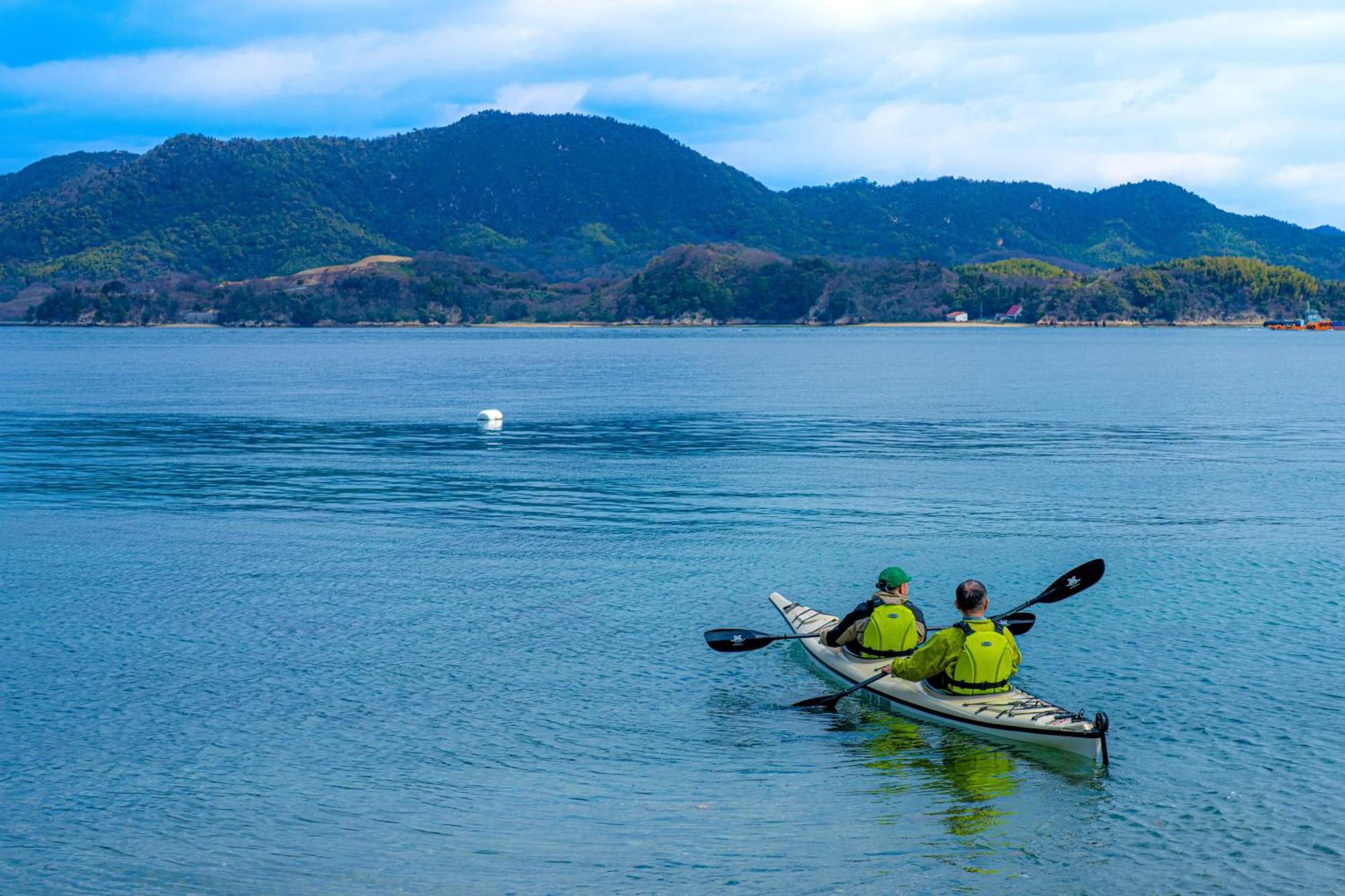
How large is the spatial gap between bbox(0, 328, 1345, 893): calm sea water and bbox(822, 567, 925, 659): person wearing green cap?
109 cm

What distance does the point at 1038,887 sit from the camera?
49.7 ft

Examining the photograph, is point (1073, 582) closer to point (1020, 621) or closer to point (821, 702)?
point (1020, 621)

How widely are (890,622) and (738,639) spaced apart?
123 inches

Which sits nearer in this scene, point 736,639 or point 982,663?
point 982,663

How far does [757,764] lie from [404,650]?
8.55m

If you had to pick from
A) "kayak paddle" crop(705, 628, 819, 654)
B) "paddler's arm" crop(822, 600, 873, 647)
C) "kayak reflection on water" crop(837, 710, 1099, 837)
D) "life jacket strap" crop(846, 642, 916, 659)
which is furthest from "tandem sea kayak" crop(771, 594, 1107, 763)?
"kayak paddle" crop(705, 628, 819, 654)

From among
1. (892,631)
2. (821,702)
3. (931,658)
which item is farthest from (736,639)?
(931,658)

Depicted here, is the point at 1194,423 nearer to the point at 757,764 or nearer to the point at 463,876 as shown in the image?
the point at 757,764

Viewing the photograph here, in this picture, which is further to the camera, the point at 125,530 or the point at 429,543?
the point at 125,530

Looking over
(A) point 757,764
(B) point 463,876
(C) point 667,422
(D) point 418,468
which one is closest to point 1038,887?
(A) point 757,764

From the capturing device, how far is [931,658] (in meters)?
20.1

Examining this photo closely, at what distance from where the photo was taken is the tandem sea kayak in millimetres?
18391

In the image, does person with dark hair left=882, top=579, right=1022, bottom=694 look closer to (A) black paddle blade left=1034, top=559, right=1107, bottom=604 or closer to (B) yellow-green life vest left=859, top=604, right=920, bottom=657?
(B) yellow-green life vest left=859, top=604, right=920, bottom=657

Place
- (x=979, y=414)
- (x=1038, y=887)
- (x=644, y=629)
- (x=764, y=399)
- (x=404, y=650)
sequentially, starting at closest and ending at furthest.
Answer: (x=1038, y=887) → (x=404, y=650) → (x=644, y=629) → (x=979, y=414) → (x=764, y=399)
